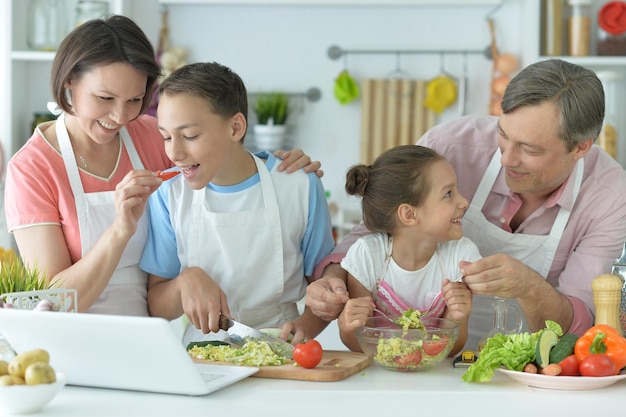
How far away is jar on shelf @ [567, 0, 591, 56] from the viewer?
3.41 metres

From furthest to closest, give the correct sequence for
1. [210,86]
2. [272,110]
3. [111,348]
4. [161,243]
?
[272,110] → [161,243] → [210,86] → [111,348]

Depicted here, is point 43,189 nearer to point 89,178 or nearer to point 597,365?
point 89,178

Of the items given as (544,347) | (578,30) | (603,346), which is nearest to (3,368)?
(544,347)

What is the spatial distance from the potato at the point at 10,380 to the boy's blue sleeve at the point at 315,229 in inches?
34.8

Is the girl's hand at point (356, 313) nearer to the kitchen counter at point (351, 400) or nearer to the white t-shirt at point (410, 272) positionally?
the kitchen counter at point (351, 400)

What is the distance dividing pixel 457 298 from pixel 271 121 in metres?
2.08

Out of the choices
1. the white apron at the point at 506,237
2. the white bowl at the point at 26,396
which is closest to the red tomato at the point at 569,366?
the white apron at the point at 506,237

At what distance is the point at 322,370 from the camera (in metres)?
1.51

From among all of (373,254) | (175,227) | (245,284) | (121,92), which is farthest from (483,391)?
(121,92)

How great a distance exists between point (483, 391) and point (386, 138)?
2.36 m

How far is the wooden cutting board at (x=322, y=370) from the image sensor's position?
58.4 inches

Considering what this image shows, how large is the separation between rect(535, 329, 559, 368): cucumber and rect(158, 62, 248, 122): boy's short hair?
32.1 inches

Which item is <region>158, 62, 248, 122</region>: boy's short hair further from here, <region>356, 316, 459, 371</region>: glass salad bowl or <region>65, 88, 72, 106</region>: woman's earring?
<region>356, 316, 459, 371</region>: glass salad bowl

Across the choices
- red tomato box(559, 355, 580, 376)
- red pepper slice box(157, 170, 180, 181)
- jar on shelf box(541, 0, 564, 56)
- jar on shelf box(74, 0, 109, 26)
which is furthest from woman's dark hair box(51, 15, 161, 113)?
jar on shelf box(541, 0, 564, 56)
